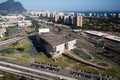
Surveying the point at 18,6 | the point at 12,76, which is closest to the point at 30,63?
the point at 12,76

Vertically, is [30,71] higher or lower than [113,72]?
higher

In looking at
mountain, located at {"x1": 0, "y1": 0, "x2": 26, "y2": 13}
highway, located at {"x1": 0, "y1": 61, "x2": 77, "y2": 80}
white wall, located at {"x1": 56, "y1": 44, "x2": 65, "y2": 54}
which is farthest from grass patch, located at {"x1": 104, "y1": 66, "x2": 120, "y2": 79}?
mountain, located at {"x1": 0, "y1": 0, "x2": 26, "y2": 13}

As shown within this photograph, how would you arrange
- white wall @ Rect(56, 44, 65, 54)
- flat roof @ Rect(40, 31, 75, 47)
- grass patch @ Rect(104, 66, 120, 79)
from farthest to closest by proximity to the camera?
flat roof @ Rect(40, 31, 75, 47)
white wall @ Rect(56, 44, 65, 54)
grass patch @ Rect(104, 66, 120, 79)

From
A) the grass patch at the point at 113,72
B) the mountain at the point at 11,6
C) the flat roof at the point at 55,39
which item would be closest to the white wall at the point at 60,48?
the flat roof at the point at 55,39

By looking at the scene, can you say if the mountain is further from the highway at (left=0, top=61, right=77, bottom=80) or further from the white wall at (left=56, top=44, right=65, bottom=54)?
the highway at (left=0, top=61, right=77, bottom=80)

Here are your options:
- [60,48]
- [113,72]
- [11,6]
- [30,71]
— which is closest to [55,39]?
[60,48]

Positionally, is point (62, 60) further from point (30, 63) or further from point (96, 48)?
point (96, 48)

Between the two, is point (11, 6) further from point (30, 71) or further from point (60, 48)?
point (30, 71)

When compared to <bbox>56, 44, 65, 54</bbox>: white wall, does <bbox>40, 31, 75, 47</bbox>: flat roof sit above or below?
above

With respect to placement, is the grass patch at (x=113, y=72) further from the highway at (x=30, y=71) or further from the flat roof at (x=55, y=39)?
the flat roof at (x=55, y=39)

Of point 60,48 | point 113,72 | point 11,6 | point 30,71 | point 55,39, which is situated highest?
point 11,6

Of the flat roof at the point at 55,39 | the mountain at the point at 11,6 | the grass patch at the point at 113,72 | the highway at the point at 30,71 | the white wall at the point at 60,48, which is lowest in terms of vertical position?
the grass patch at the point at 113,72

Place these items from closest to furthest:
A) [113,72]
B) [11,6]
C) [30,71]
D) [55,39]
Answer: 1. [30,71]
2. [113,72]
3. [55,39]
4. [11,6]
